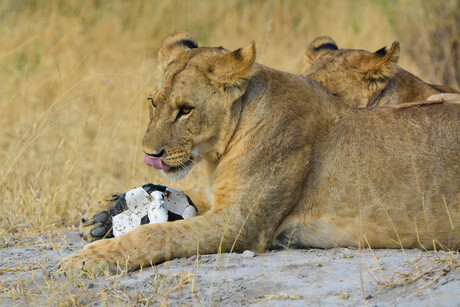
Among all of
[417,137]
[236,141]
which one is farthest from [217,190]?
[417,137]

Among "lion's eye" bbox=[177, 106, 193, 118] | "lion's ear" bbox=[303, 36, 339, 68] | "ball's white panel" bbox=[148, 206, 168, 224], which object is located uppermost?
"lion's ear" bbox=[303, 36, 339, 68]

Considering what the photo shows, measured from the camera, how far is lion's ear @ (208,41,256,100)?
3973 mm

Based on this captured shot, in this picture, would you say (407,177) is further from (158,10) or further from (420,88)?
Result: (158,10)

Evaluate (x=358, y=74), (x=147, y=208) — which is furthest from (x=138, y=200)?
(x=358, y=74)

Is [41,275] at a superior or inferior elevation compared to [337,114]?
inferior

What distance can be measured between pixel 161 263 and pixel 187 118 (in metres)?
0.81

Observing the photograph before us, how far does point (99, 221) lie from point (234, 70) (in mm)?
1201

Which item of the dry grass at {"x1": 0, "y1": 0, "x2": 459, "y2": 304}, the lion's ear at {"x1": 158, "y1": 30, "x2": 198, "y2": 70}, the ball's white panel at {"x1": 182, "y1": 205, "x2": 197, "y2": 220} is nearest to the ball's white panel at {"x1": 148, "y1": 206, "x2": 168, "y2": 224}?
the ball's white panel at {"x1": 182, "y1": 205, "x2": 197, "y2": 220}

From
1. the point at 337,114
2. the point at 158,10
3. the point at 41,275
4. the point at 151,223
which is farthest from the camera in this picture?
the point at 158,10

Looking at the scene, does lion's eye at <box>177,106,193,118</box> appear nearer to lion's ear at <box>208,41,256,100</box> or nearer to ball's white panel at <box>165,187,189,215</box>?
lion's ear at <box>208,41,256,100</box>

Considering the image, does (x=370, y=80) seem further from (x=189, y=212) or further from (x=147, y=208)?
(x=147, y=208)

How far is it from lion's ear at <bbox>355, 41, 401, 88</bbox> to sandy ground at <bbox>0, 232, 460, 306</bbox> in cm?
193

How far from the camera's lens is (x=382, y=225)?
4008 millimetres

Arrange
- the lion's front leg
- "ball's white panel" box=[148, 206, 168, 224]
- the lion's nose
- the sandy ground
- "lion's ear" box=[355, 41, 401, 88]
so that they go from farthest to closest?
"lion's ear" box=[355, 41, 401, 88]
"ball's white panel" box=[148, 206, 168, 224]
the lion's nose
the lion's front leg
the sandy ground
